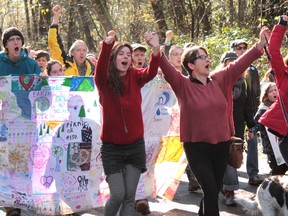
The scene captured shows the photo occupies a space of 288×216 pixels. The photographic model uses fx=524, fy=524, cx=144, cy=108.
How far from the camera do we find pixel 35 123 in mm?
6438

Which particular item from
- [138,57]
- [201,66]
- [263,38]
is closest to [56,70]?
[138,57]

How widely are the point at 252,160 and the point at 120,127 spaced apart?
13.0ft

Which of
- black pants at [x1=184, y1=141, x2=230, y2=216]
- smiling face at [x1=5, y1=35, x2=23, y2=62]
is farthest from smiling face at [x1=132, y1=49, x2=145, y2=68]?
black pants at [x1=184, y1=141, x2=230, y2=216]

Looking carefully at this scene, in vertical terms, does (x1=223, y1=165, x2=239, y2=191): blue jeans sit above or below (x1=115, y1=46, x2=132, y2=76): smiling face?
below

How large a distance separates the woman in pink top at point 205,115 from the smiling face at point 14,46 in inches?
85.3

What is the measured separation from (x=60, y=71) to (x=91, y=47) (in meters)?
18.1

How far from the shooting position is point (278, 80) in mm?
5500

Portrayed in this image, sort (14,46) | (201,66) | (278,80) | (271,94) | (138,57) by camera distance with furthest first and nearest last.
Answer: (271,94)
(138,57)
(14,46)
(278,80)
(201,66)

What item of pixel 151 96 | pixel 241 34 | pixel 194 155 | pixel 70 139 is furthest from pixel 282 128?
pixel 241 34

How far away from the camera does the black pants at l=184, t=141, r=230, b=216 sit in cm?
509

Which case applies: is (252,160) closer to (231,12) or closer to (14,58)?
(14,58)

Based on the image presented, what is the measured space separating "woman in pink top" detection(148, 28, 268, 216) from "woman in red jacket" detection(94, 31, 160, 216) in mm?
393

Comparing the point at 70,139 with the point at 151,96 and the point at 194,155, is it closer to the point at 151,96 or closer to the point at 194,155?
the point at 151,96

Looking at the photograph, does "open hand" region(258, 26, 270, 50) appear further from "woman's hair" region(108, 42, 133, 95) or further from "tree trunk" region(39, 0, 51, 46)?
"tree trunk" region(39, 0, 51, 46)
